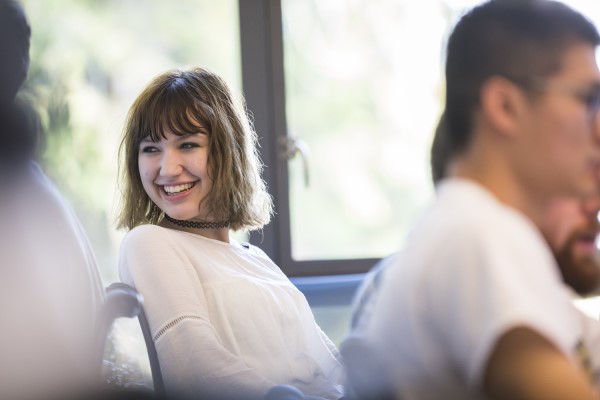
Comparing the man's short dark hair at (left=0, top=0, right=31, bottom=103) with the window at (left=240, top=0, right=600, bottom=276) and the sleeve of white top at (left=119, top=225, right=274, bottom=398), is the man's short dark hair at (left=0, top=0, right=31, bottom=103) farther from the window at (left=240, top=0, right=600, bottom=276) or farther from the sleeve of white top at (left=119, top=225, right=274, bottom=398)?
the window at (left=240, top=0, right=600, bottom=276)

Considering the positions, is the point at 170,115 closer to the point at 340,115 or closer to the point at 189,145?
the point at 189,145

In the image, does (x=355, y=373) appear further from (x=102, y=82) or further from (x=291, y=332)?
(x=102, y=82)

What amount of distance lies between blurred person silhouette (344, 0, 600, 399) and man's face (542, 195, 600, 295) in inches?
0.5

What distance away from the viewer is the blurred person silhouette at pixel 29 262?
2.53 ft

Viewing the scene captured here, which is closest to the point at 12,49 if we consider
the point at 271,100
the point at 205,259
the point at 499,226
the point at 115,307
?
the point at 115,307

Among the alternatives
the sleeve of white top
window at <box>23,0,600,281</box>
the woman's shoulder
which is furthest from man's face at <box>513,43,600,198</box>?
window at <box>23,0,600,281</box>

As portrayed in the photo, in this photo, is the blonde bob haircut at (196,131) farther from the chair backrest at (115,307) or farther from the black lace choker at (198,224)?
the chair backrest at (115,307)

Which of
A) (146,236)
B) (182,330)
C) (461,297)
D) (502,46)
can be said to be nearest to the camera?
(461,297)

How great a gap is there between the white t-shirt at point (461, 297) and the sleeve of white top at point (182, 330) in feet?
2.01

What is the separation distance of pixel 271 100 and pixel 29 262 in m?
1.57

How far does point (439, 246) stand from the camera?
61cm

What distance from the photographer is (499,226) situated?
61 cm

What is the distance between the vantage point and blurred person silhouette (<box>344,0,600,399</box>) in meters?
0.58

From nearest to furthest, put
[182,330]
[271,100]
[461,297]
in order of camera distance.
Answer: [461,297] → [182,330] → [271,100]
